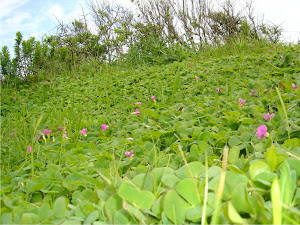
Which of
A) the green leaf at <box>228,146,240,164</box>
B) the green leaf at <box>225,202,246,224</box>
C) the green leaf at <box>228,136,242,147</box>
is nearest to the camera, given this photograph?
Answer: the green leaf at <box>225,202,246,224</box>

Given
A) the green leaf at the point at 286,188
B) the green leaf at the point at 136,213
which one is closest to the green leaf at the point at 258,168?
the green leaf at the point at 286,188

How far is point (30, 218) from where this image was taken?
872 millimetres

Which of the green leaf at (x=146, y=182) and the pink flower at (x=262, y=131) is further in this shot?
the pink flower at (x=262, y=131)

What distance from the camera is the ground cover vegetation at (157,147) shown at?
0.82m

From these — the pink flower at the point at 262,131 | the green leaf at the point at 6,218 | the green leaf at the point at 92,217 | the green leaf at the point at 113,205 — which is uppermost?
the pink flower at the point at 262,131

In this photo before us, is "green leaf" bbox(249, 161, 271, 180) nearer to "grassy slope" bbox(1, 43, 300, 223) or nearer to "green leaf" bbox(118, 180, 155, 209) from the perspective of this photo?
"grassy slope" bbox(1, 43, 300, 223)

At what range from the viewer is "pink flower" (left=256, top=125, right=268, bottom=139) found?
1.43 metres

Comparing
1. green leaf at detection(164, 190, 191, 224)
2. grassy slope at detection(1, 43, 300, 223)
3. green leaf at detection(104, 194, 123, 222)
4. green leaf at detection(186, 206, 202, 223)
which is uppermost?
grassy slope at detection(1, 43, 300, 223)

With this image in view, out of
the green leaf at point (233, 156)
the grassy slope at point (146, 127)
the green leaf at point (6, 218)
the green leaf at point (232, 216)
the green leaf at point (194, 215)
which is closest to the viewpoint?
the green leaf at point (232, 216)

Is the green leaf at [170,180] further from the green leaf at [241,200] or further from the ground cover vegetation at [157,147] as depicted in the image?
the green leaf at [241,200]

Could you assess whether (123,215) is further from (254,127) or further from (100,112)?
(100,112)

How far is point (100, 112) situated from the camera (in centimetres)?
297

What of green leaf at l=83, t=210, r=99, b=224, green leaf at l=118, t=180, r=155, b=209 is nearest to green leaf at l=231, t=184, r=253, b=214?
green leaf at l=118, t=180, r=155, b=209

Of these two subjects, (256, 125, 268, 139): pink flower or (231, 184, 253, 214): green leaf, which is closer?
(231, 184, 253, 214): green leaf
